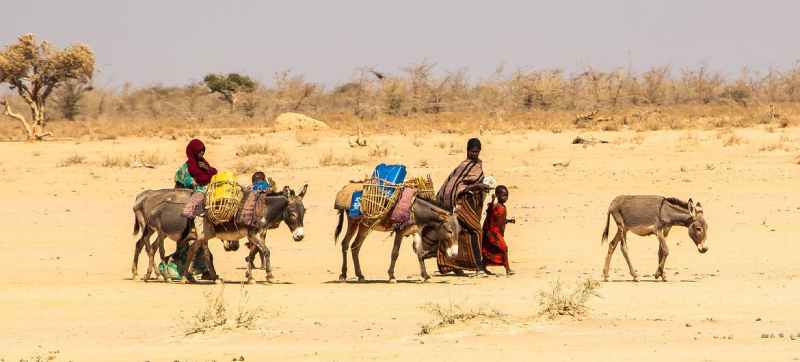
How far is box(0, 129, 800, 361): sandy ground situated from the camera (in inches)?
456

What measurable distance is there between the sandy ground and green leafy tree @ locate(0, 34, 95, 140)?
4.94 meters

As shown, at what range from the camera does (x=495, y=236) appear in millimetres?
17453

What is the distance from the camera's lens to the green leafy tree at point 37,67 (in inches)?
1636

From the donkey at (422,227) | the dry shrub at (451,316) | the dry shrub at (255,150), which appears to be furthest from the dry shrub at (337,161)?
the dry shrub at (451,316)

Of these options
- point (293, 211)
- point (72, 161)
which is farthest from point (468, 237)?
point (72, 161)

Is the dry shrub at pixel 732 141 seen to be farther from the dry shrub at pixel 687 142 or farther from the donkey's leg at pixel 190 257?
the donkey's leg at pixel 190 257

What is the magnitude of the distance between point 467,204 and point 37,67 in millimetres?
28539

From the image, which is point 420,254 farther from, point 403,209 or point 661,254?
point 661,254

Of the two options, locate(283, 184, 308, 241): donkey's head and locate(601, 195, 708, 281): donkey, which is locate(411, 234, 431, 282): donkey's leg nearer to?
locate(283, 184, 308, 241): donkey's head

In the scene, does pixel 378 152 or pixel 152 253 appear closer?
pixel 152 253

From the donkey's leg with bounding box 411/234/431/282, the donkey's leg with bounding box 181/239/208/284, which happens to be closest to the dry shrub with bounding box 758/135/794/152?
the donkey's leg with bounding box 411/234/431/282

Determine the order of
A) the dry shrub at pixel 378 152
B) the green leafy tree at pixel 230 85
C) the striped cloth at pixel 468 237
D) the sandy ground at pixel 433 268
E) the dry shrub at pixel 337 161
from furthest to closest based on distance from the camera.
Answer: the green leafy tree at pixel 230 85 < the dry shrub at pixel 378 152 < the dry shrub at pixel 337 161 < the striped cloth at pixel 468 237 < the sandy ground at pixel 433 268

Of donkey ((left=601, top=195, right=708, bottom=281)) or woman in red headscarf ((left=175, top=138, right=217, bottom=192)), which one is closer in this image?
donkey ((left=601, top=195, right=708, bottom=281))

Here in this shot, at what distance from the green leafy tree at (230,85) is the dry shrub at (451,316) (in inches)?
1970
